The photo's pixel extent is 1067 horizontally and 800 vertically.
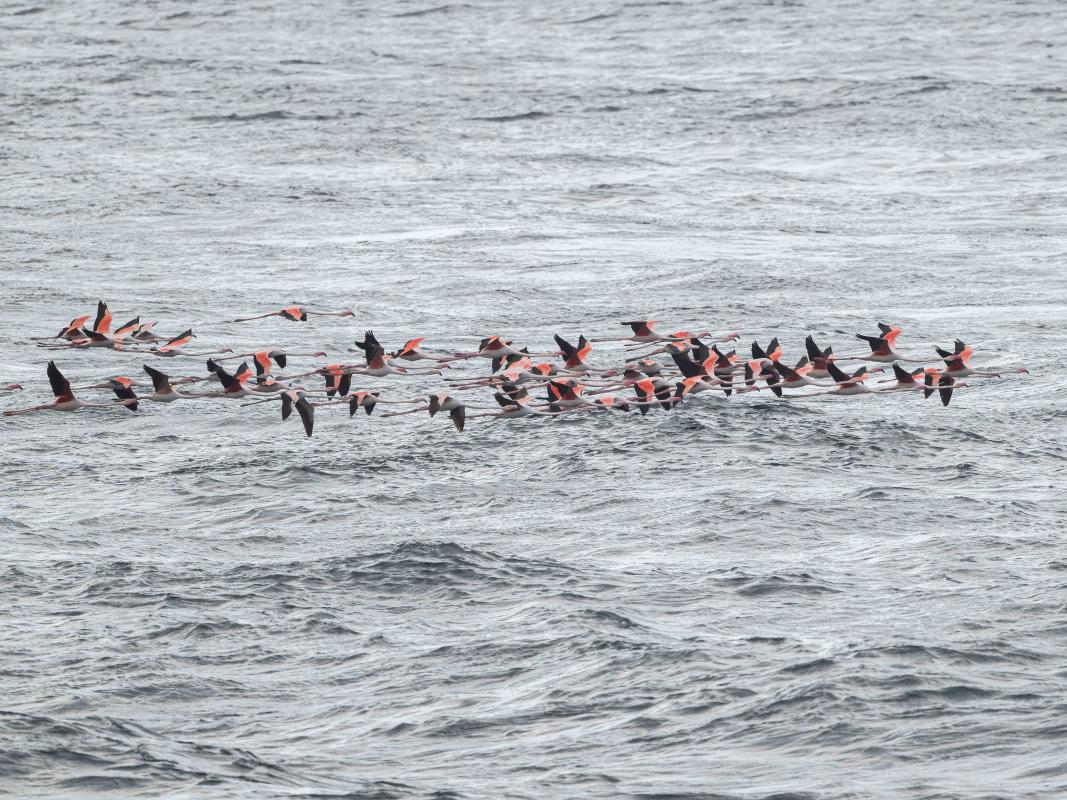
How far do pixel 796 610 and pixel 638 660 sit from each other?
200 cm

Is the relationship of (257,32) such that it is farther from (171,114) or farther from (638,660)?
(638,660)

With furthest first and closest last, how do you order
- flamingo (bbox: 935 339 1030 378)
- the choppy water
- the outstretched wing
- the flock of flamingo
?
flamingo (bbox: 935 339 1030 378) → the flock of flamingo → the outstretched wing → the choppy water

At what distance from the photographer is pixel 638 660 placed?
54.5ft

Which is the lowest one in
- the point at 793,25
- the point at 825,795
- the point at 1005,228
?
the point at 825,795

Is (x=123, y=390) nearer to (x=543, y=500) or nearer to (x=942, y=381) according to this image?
(x=543, y=500)

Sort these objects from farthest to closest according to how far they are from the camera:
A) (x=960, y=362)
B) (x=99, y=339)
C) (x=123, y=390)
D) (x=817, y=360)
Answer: (x=99, y=339)
(x=960, y=362)
(x=123, y=390)
(x=817, y=360)

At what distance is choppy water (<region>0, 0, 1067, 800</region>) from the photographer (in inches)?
595

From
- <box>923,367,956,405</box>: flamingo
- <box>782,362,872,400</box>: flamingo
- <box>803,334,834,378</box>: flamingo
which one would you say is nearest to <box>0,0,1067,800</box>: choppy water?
<box>923,367,956,405</box>: flamingo

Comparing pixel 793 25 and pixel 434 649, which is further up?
pixel 793 25

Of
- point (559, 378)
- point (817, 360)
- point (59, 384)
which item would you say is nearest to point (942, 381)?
point (817, 360)

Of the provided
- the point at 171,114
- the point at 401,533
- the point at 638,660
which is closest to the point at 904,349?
the point at 401,533

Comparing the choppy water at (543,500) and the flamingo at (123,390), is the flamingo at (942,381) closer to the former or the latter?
the choppy water at (543,500)

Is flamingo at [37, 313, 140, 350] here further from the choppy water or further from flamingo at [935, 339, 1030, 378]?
flamingo at [935, 339, 1030, 378]

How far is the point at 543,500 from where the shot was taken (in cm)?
2202
